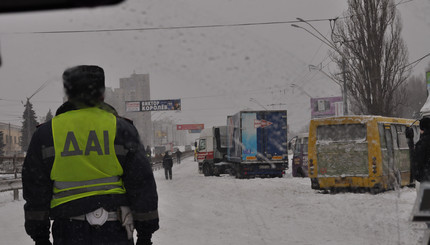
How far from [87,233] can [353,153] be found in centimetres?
1534

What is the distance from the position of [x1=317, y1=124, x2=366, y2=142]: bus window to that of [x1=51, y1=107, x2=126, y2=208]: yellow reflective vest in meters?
15.3

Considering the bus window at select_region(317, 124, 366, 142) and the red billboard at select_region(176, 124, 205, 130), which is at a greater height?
the red billboard at select_region(176, 124, 205, 130)

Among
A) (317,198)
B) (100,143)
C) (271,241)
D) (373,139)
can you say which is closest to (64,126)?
(100,143)

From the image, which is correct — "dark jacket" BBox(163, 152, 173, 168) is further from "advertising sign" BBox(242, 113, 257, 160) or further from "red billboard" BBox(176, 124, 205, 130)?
"red billboard" BBox(176, 124, 205, 130)

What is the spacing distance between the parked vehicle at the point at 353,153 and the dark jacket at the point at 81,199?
48.8ft

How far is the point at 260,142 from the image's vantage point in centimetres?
2861

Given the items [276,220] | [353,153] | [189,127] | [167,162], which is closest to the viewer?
[276,220]

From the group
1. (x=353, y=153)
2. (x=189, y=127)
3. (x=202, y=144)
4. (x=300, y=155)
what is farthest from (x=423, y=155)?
A: (x=189, y=127)

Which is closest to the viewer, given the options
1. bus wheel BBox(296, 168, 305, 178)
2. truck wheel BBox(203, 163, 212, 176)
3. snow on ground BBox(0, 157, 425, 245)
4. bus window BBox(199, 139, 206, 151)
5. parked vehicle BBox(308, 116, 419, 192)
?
snow on ground BBox(0, 157, 425, 245)

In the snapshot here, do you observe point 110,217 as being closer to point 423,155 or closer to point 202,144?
point 423,155

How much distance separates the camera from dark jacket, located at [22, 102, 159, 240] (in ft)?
11.9

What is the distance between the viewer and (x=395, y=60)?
3180 centimetres

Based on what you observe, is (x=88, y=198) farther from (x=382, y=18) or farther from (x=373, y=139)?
(x=382, y=18)

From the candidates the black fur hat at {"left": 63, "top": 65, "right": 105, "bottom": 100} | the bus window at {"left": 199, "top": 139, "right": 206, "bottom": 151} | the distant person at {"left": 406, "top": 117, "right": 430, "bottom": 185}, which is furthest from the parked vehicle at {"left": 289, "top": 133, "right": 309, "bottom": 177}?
the black fur hat at {"left": 63, "top": 65, "right": 105, "bottom": 100}
